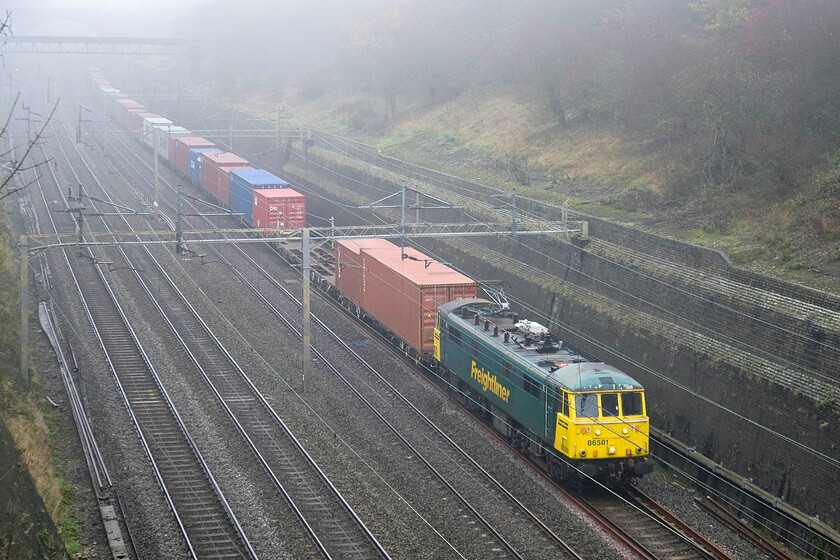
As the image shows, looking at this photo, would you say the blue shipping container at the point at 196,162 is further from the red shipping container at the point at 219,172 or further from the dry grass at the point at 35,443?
the dry grass at the point at 35,443

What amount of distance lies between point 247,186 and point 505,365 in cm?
2597

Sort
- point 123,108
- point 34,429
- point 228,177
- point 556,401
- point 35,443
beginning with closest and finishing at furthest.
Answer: point 556,401 < point 35,443 < point 34,429 < point 228,177 < point 123,108

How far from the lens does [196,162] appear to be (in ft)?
187

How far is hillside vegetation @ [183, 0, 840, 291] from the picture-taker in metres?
28.4

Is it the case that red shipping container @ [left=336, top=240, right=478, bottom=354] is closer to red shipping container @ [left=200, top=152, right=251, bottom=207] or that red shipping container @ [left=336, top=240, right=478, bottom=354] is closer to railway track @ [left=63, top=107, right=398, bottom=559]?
railway track @ [left=63, top=107, right=398, bottom=559]

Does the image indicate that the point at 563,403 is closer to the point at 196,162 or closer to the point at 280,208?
the point at 280,208

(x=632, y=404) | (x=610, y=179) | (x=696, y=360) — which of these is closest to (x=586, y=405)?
(x=632, y=404)

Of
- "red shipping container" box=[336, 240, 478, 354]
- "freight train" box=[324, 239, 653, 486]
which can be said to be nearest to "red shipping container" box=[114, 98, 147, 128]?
"red shipping container" box=[336, 240, 478, 354]

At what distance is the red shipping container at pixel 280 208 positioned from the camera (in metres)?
40.8

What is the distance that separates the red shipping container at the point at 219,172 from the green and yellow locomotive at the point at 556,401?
95.2 ft

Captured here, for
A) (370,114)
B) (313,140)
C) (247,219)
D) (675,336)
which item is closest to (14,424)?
(675,336)

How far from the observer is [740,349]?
22.0 m

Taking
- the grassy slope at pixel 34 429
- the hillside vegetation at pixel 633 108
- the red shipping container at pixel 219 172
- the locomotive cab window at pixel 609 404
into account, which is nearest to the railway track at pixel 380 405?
the locomotive cab window at pixel 609 404

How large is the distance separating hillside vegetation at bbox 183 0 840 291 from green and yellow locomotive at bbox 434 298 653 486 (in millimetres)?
6531
